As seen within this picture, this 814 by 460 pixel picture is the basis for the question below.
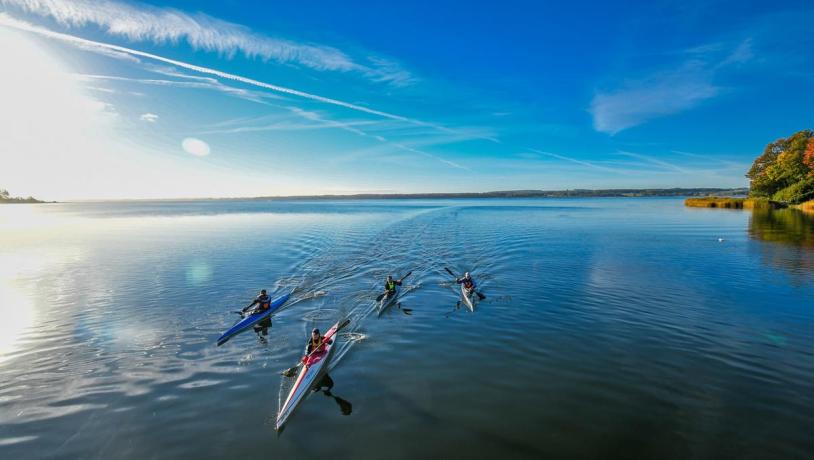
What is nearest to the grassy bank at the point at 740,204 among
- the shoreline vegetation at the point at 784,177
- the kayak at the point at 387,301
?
the shoreline vegetation at the point at 784,177

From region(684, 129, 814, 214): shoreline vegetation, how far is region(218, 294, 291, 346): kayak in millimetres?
125306

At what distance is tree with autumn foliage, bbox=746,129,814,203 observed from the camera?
89.8 m

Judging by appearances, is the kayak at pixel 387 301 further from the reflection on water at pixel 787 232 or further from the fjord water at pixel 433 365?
the reflection on water at pixel 787 232

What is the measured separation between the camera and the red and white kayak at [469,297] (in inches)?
980

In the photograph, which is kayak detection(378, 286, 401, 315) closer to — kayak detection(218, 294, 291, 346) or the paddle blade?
kayak detection(218, 294, 291, 346)

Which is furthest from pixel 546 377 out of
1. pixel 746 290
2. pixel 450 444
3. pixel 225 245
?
pixel 225 245

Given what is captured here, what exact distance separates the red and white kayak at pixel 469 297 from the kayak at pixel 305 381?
438 inches

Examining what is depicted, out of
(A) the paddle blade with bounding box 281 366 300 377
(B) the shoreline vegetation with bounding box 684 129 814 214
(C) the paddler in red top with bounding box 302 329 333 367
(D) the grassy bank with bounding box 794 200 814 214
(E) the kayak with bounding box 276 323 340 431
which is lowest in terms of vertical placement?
(A) the paddle blade with bounding box 281 366 300 377

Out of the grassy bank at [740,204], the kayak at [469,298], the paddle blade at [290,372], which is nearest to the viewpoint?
the paddle blade at [290,372]

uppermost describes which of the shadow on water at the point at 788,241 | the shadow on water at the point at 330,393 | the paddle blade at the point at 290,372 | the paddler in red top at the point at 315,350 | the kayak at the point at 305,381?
the shadow on water at the point at 788,241

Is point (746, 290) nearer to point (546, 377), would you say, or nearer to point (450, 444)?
point (546, 377)

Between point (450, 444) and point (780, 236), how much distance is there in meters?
67.8

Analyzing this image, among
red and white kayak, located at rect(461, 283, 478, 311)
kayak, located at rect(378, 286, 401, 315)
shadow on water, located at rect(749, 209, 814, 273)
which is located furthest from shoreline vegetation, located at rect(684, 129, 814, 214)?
kayak, located at rect(378, 286, 401, 315)

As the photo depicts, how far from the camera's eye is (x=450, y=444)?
1152 centimetres
